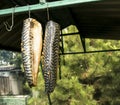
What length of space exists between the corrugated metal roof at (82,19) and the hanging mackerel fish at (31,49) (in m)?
1.23

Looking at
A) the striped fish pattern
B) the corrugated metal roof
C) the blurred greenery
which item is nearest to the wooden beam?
the striped fish pattern

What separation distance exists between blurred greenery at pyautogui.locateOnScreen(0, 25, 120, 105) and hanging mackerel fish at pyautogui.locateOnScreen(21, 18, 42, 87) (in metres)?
5.88

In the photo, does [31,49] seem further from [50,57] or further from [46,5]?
[46,5]

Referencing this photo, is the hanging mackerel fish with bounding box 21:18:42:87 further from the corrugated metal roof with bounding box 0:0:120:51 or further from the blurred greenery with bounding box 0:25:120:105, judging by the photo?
the blurred greenery with bounding box 0:25:120:105

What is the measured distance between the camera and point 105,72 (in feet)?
26.4

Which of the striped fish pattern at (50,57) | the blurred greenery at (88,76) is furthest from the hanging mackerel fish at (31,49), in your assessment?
the blurred greenery at (88,76)

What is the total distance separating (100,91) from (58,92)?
1176 mm

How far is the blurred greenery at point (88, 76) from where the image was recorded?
7785mm

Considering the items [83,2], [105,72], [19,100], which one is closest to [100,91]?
[105,72]

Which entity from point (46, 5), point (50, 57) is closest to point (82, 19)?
point (46, 5)

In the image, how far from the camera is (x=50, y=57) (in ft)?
5.74

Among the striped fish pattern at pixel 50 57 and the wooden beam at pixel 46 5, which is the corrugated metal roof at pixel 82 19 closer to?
the wooden beam at pixel 46 5

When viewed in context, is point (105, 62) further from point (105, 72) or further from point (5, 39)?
point (5, 39)

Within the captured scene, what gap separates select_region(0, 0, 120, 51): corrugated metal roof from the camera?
3467 millimetres
